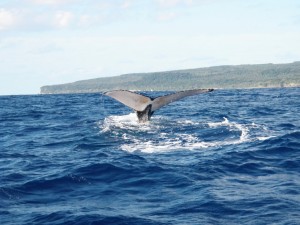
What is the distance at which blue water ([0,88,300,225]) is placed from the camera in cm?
787

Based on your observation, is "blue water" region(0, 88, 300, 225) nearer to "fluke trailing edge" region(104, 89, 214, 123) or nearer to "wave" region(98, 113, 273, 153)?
"wave" region(98, 113, 273, 153)

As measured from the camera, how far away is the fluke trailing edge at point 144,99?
50.1ft

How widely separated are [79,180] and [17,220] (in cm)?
260

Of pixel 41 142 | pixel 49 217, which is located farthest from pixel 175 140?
pixel 49 217

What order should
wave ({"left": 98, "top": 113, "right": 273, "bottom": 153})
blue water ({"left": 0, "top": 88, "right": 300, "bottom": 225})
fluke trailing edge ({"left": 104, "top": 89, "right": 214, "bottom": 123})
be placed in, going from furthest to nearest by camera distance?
1. fluke trailing edge ({"left": 104, "top": 89, "right": 214, "bottom": 123})
2. wave ({"left": 98, "top": 113, "right": 273, "bottom": 153})
3. blue water ({"left": 0, "top": 88, "right": 300, "bottom": 225})

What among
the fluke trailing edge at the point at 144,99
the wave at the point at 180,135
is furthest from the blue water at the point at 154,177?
the fluke trailing edge at the point at 144,99

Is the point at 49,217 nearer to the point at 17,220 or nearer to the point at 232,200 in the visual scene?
the point at 17,220

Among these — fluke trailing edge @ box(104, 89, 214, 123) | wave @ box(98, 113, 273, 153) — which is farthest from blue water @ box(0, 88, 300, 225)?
fluke trailing edge @ box(104, 89, 214, 123)

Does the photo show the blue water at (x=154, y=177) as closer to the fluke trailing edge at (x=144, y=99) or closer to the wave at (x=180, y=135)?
the wave at (x=180, y=135)

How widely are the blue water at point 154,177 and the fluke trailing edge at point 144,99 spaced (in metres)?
0.89

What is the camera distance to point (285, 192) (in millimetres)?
8867

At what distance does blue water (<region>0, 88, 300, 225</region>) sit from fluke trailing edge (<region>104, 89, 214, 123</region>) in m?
0.89

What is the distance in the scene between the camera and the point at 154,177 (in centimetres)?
1040

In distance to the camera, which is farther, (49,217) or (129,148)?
(129,148)
